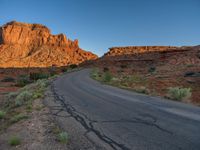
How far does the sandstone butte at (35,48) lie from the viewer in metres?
116

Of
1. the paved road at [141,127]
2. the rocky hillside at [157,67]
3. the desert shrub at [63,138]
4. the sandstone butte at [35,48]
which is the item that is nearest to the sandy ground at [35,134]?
the desert shrub at [63,138]

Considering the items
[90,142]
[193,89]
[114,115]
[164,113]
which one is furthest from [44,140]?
[193,89]

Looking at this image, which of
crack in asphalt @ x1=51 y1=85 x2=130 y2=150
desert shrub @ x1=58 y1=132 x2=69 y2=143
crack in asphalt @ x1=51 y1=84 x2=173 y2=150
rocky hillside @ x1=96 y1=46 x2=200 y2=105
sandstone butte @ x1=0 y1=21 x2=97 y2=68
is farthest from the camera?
sandstone butte @ x1=0 y1=21 x2=97 y2=68

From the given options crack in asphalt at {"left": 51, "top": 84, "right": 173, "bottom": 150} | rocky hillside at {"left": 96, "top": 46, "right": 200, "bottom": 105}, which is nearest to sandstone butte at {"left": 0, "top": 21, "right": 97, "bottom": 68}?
rocky hillside at {"left": 96, "top": 46, "right": 200, "bottom": 105}

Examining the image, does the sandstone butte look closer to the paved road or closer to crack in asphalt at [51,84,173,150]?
crack in asphalt at [51,84,173,150]

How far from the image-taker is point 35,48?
448 feet

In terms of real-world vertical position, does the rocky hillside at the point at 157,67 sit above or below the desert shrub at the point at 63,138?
above

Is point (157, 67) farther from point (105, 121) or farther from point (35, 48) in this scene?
point (35, 48)

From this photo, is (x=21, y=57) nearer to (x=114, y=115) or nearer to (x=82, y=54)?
(x=82, y=54)

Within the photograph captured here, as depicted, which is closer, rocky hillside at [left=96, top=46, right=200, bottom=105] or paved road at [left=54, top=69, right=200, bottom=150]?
paved road at [left=54, top=69, right=200, bottom=150]

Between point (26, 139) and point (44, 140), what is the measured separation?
Result: 55 cm

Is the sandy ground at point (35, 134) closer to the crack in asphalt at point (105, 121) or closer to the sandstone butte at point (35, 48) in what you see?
the crack in asphalt at point (105, 121)

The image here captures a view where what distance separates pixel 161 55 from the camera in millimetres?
65562

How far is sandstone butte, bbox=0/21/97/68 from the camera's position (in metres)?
116
